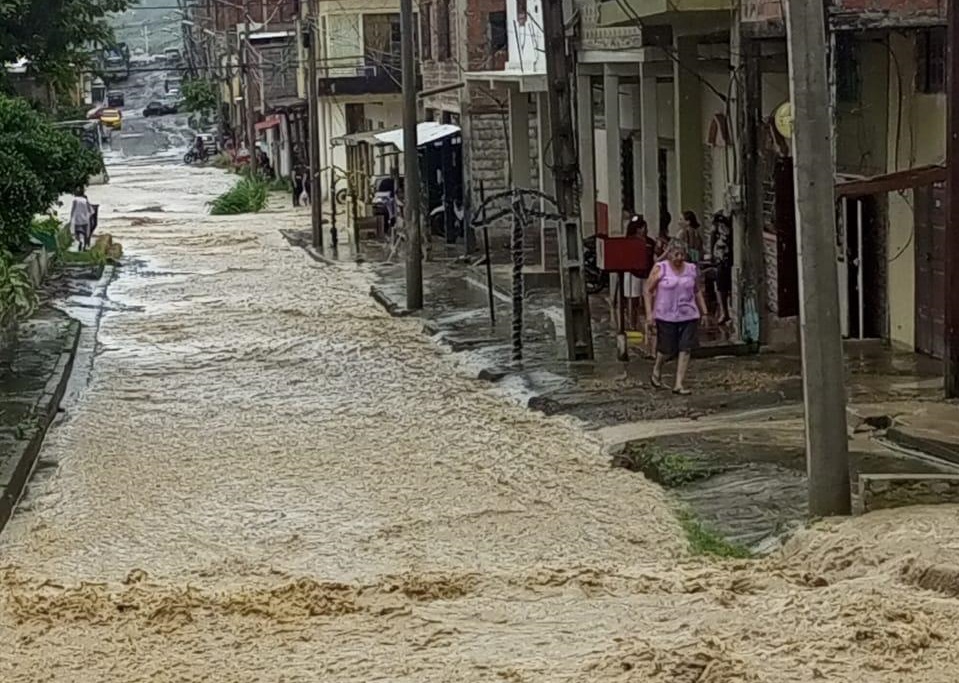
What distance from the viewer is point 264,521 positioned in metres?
13.7

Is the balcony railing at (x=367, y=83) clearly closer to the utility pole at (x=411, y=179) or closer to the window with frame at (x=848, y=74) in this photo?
the utility pole at (x=411, y=179)

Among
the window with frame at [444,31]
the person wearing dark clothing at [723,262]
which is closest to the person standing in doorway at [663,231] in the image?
the person wearing dark clothing at [723,262]

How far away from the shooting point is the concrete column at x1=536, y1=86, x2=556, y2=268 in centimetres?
3148

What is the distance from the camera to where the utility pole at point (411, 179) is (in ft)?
90.6

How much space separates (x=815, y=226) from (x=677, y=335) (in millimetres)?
6998

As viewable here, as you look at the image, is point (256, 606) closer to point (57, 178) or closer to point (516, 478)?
point (516, 478)

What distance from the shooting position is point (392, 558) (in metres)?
12.2

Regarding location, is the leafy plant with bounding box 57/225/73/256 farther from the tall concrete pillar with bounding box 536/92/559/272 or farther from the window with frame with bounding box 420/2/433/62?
the tall concrete pillar with bounding box 536/92/559/272

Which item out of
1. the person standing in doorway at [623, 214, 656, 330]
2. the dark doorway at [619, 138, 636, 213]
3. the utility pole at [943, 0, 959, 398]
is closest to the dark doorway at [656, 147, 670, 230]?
the dark doorway at [619, 138, 636, 213]

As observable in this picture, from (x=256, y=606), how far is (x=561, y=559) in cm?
251

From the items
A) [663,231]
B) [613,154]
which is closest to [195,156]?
[613,154]

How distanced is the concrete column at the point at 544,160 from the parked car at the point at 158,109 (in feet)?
277

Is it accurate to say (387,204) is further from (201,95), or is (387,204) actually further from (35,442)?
(201,95)

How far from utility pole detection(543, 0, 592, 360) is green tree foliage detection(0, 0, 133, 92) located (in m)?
10.0
